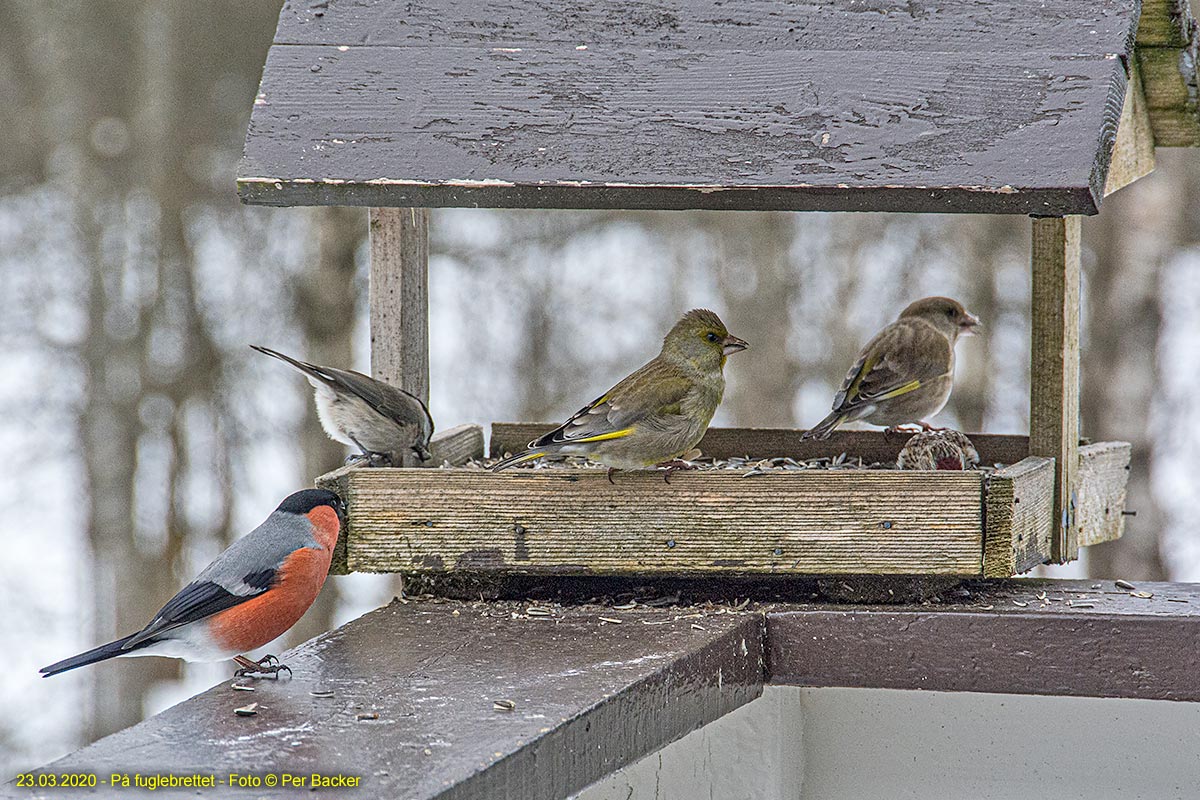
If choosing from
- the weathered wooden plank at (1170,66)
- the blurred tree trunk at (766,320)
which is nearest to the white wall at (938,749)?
the weathered wooden plank at (1170,66)

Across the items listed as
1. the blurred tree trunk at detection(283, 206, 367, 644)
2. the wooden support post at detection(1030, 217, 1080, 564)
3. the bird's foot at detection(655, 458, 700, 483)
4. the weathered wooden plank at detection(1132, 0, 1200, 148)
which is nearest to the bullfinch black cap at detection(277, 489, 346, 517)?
the bird's foot at detection(655, 458, 700, 483)

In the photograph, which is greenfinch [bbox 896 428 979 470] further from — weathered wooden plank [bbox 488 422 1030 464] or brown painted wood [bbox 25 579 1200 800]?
weathered wooden plank [bbox 488 422 1030 464]

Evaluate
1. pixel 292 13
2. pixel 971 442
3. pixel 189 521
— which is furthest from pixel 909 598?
pixel 189 521

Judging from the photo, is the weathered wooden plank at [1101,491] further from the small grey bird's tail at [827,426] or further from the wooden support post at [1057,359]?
the small grey bird's tail at [827,426]

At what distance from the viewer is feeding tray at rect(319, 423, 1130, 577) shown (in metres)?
2.89

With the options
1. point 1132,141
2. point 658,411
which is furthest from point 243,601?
point 1132,141

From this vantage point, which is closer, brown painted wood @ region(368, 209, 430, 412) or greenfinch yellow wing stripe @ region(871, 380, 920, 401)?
brown painted wood @ region(368, 209, 430, 412)

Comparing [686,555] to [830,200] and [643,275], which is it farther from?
[643,275]

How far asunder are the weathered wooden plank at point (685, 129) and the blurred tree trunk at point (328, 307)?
249 inches

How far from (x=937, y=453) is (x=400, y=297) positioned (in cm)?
129

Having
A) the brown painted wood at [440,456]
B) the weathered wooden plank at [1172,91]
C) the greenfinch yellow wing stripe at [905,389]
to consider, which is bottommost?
the brown painted wood at [440,456]

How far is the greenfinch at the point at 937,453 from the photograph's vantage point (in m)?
3.38

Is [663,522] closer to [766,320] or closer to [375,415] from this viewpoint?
[375,415]

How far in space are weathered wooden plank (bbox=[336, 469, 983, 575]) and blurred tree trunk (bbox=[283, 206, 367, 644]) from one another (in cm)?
626
